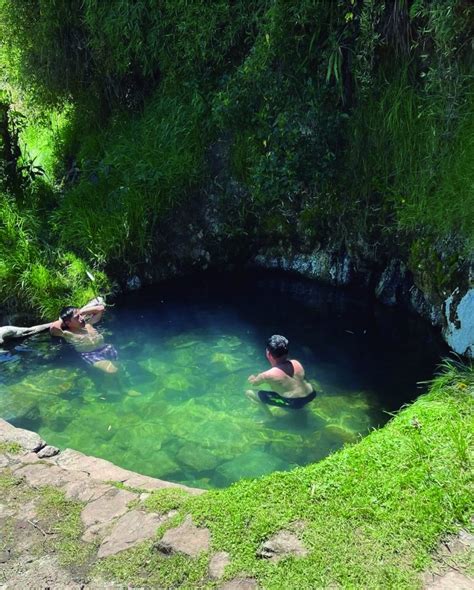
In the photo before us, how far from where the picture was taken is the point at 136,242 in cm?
836

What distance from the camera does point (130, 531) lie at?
140 inches

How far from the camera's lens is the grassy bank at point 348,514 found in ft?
10.2

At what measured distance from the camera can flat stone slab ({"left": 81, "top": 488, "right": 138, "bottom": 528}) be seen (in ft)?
12.2

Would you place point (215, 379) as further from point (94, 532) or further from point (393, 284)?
point (393, 284)

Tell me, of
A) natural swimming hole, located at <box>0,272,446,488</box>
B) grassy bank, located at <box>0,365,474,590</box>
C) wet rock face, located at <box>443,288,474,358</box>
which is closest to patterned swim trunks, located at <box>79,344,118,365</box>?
natural swimming hole, located at <box>0,272,446,488</box>

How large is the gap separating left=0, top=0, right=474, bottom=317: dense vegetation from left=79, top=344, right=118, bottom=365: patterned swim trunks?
47.2 inches

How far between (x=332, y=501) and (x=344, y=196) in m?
5.21

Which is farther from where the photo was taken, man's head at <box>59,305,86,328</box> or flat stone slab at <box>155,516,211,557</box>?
man's head at <box>59,305,86,328</box>

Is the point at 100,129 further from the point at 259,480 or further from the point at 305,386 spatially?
the point at 259,480

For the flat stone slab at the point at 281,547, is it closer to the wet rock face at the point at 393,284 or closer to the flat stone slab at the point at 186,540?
the flat stone slab at the point at 186,540

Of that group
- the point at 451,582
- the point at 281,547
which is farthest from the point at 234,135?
the point at 451,582

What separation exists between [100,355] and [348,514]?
13.6ft

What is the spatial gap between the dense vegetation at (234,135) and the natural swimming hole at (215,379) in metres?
0.85

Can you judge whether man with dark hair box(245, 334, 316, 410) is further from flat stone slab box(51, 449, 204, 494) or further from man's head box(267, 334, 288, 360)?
flat stone slab box(51, 449, 204, 494)
